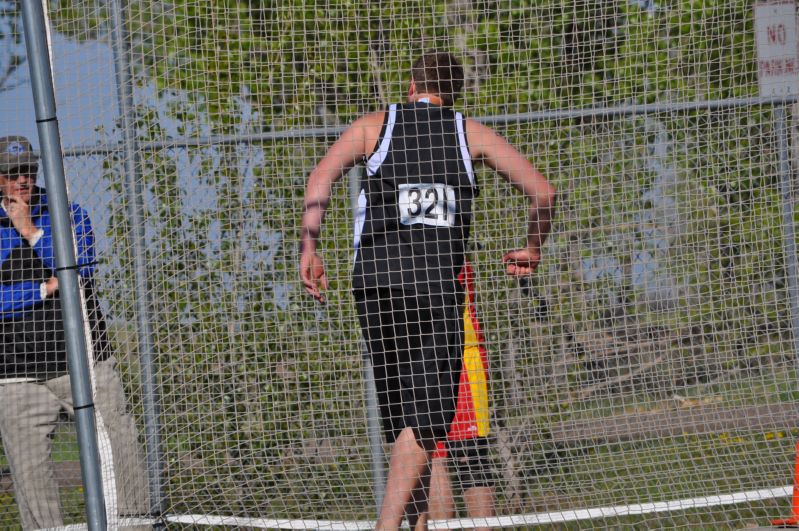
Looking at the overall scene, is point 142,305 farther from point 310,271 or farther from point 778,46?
point 778,46

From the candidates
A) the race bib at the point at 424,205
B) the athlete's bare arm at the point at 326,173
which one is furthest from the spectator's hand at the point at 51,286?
the race bib at the point at 424,205

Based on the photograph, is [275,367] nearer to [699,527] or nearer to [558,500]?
[558,500]

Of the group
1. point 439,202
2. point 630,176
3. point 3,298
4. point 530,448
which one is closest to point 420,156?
point 439,202

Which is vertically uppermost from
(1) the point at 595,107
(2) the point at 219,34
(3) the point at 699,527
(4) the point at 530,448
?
(2) the point at 219,34

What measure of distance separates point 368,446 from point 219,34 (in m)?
2.18

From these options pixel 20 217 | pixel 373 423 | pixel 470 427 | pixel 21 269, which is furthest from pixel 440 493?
pixel 20 217

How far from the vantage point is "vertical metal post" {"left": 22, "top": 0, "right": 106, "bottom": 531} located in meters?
3.39

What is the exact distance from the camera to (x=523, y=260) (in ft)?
13.3

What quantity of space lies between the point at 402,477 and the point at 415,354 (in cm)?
47

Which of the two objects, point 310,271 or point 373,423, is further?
point 373,423

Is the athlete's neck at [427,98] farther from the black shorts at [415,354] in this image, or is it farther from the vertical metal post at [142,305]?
the vertical metal post at [142,305]

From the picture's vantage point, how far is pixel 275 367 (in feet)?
15.4

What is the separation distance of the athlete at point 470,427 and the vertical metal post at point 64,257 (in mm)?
1385

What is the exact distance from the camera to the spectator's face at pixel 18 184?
178 inches
